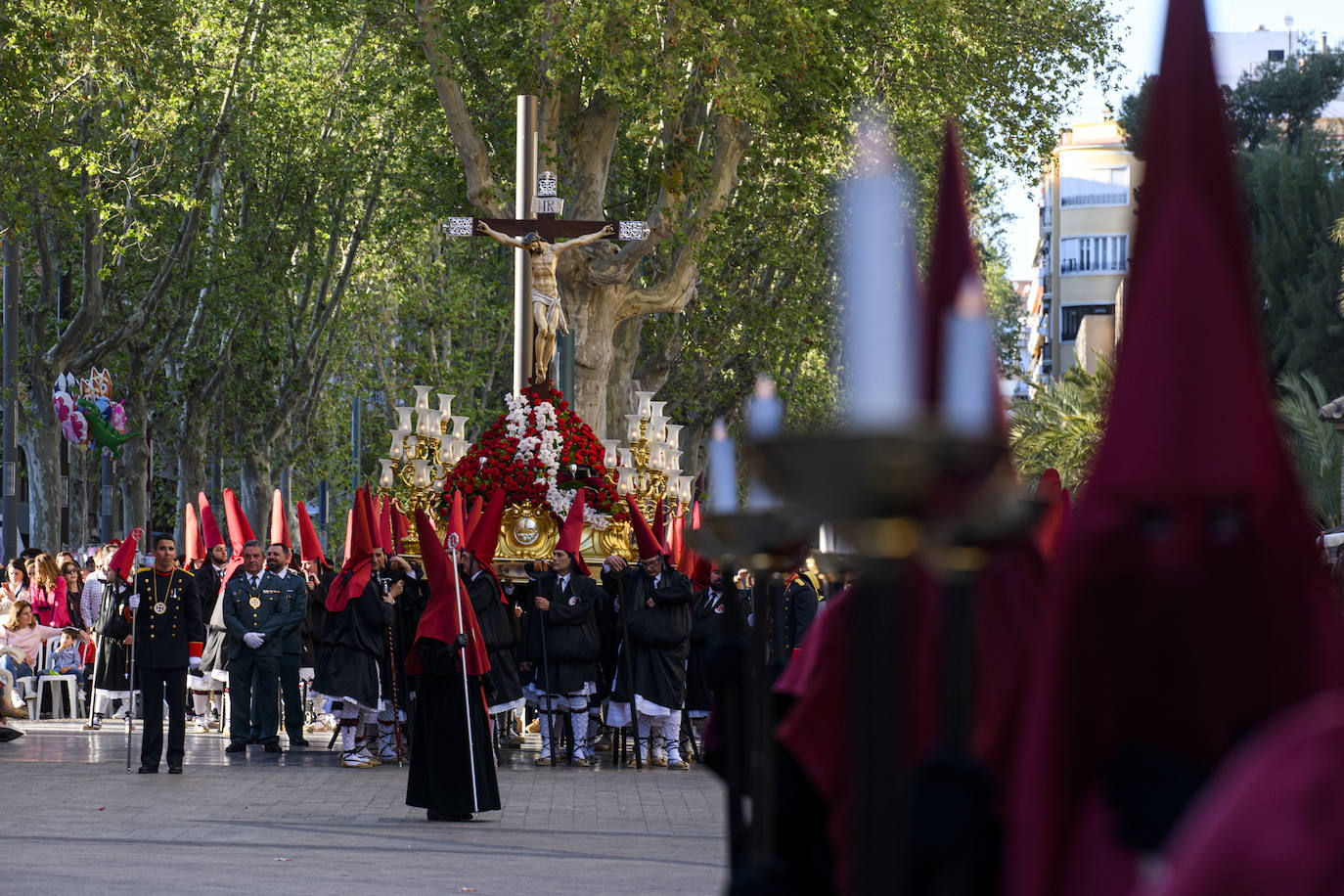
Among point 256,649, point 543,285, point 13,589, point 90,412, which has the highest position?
point 543,285

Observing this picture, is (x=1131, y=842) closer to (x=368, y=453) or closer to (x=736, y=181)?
(x=736, y=181)

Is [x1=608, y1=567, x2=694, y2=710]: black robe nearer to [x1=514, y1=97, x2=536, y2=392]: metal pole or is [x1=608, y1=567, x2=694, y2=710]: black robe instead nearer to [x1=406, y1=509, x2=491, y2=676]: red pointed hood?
[x1=406, y1=509, x2=491, y2=676]: red pointed hood

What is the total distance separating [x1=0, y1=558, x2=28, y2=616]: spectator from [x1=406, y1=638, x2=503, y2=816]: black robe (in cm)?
1078

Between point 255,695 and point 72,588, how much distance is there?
21.4 feet

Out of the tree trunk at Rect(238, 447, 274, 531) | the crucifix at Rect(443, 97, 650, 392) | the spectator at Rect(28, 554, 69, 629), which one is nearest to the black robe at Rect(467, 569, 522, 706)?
the crucifix at Rect(443, 97, 650, 392)

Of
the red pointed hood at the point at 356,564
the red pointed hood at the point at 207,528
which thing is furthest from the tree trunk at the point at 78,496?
the red pointed hood at the point at 356,564

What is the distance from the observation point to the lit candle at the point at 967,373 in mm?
1617

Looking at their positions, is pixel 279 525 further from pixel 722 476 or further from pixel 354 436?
pixel 354 436

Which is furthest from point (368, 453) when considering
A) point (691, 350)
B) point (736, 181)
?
point (736, 181)

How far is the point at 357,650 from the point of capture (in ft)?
54.9

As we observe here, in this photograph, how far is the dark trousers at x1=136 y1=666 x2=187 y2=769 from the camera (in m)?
15.3

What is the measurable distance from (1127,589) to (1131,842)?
0.87ft

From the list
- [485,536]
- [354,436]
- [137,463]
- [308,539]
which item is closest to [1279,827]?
[485,536]

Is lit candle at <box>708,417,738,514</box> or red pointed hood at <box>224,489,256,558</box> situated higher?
lit candle at <box>708,417,738,514</box>
